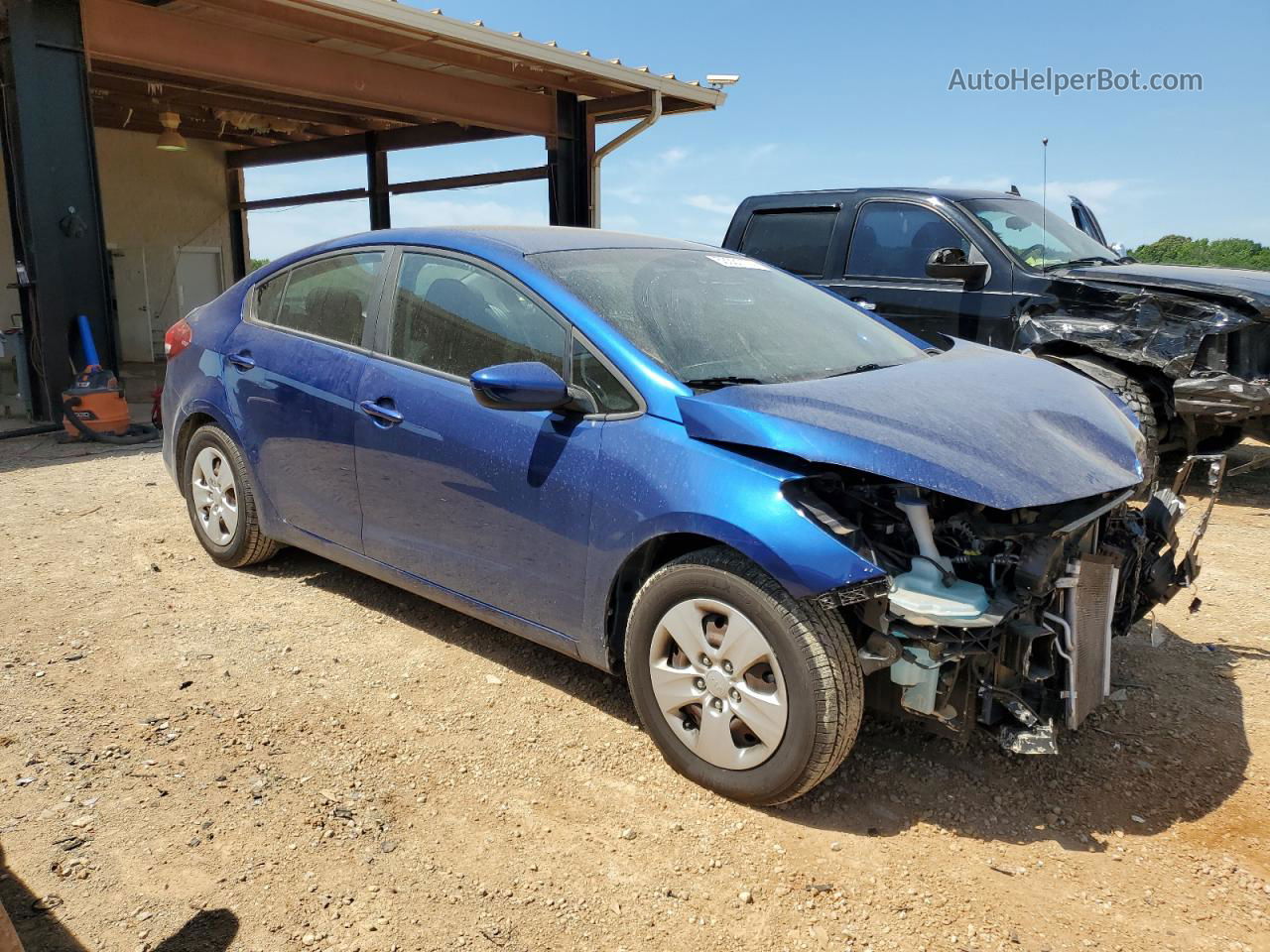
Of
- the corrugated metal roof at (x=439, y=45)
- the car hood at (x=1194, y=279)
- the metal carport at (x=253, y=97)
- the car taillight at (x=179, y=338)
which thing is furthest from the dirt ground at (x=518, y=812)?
the corrugated metal roof at (x=439, y=45)

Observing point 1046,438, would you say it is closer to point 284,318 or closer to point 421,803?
point 421,803

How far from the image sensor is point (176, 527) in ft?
18.5

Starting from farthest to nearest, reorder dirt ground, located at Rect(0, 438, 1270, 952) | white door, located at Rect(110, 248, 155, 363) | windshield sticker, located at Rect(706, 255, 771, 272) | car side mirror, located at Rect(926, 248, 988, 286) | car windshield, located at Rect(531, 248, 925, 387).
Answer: white door, located at Rect(110, 248, 155, 363)
car side mirror, located at Rect(926, 248, 988, 286)
windshield sticker, located at Rect(706, 255, 771, 272)
car windshield, located at Rect(531, 248, 925, 387)
dirt ground, located at Rect(0, 438, 1270, 952)

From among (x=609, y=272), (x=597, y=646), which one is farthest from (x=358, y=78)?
(x=597, y=646)

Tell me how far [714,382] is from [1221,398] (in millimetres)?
4386

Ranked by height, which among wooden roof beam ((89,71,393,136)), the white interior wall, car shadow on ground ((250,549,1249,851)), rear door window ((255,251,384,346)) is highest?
wooden roof beam ((89,71,393,136))

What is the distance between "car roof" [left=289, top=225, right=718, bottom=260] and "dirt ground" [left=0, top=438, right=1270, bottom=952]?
1565 mm

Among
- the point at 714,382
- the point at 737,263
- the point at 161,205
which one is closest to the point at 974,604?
the point at 714,382

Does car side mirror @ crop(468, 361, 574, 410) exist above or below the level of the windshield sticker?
below

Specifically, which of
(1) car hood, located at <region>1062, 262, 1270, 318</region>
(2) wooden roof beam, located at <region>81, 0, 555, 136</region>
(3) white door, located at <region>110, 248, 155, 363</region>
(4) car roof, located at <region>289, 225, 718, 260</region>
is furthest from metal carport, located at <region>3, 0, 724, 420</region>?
(1) car hood, located at <region>1062, 262, 1270, 318</region>

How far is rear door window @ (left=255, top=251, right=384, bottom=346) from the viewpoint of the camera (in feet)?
13.2

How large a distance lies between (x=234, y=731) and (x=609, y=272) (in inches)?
79.1

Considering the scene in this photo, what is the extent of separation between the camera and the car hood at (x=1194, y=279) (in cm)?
599

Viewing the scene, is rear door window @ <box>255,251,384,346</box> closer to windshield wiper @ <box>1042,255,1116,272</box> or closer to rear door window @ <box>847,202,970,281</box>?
rear door window @ <box>847,202,970,281</box>
